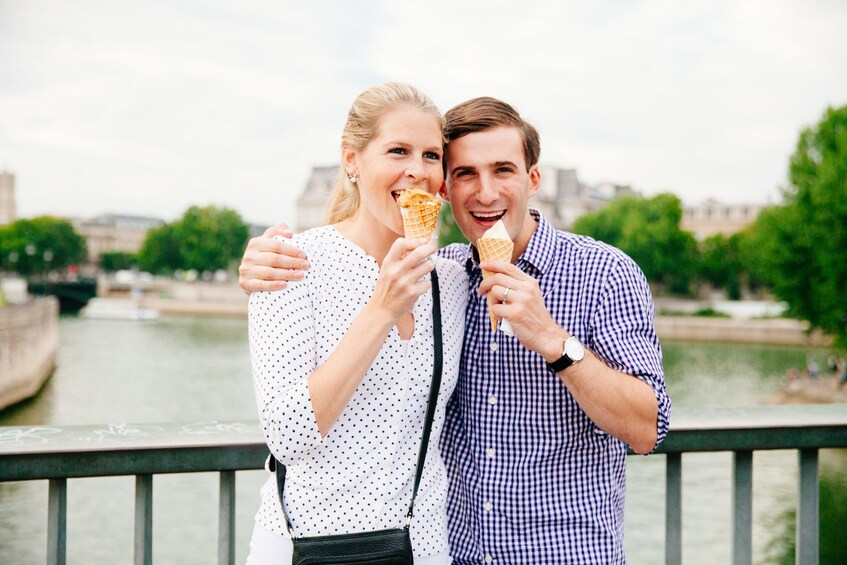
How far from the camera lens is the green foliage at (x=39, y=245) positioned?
253 feet

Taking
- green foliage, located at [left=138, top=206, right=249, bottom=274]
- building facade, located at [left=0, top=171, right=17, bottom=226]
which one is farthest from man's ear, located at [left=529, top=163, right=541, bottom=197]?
building facade, located at [left=0, top=171, right=17, bottom=226]

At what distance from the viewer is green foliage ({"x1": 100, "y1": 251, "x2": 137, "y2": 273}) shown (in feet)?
305

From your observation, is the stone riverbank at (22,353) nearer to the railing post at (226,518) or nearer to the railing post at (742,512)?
the railing post at (226,518)

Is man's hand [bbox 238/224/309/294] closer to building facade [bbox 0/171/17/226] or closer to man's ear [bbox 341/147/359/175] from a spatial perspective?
man's ear [bbox 341/147/359/175]

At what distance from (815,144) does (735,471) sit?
2414cm

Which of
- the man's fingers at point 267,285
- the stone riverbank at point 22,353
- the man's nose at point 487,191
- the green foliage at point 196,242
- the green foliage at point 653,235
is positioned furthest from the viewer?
the green foliage at point 196,242

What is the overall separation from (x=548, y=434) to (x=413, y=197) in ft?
2.31

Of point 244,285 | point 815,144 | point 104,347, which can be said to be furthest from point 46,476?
point 104,347

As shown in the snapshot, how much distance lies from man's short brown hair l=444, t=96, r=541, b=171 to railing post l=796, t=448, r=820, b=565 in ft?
4.25

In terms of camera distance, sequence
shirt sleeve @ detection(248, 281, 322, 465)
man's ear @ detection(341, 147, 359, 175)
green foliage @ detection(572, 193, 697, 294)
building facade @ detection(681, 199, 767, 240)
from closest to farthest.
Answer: shirt sleeve @ detection(248, 281, 322, 465), man's ear @ detection(341, 147, 359, 175), green foliage @ detection(572, 193, 697, 294), building facade @ detection(681, 199, 767, 240)

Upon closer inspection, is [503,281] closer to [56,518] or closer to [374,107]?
[374,107]

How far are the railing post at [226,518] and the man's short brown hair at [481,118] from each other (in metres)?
1.11

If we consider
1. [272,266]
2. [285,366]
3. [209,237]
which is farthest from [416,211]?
[209,237]

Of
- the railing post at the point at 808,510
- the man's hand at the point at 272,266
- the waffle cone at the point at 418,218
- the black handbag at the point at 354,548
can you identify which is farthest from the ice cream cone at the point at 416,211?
the railing post at the point at 808,510
